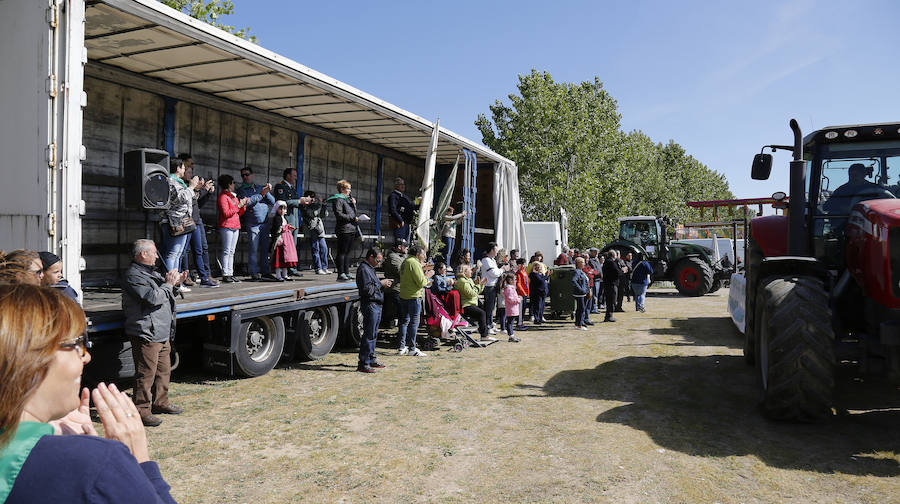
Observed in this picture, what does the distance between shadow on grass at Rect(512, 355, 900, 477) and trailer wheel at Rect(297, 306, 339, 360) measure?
316 centimetres

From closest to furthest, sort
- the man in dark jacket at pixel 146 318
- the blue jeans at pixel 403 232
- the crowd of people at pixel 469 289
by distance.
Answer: the man in dark jacket at pixel 146 318, the crowd of people at pixel 469 289, the blue jeans at pixel 403 232

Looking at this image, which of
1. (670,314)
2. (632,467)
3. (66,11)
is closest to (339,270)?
(66,11)

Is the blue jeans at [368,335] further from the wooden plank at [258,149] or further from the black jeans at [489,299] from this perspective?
the wooden plank at [258,149]

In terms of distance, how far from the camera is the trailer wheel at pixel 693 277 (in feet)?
64.5

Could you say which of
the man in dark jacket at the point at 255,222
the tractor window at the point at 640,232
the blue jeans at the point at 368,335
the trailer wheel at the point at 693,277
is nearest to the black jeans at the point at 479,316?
the blue jeans at the point at 368,335

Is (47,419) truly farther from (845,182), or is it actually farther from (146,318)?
(845,182)

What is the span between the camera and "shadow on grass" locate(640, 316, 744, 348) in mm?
10308

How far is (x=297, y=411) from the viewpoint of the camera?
19.8ft

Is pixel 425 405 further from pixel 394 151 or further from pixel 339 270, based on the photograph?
pixel 394 151

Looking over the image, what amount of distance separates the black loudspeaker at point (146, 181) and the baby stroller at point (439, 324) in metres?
4.64

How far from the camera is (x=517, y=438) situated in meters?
5.25

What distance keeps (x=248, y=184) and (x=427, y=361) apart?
13.1 ft

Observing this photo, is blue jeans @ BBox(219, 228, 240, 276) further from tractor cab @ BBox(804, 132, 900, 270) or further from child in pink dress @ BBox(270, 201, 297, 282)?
tractor cab @ BBox(804, 132, 900, 270)

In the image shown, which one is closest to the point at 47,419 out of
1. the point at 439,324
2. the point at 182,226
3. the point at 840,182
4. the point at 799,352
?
the point at 799,352
